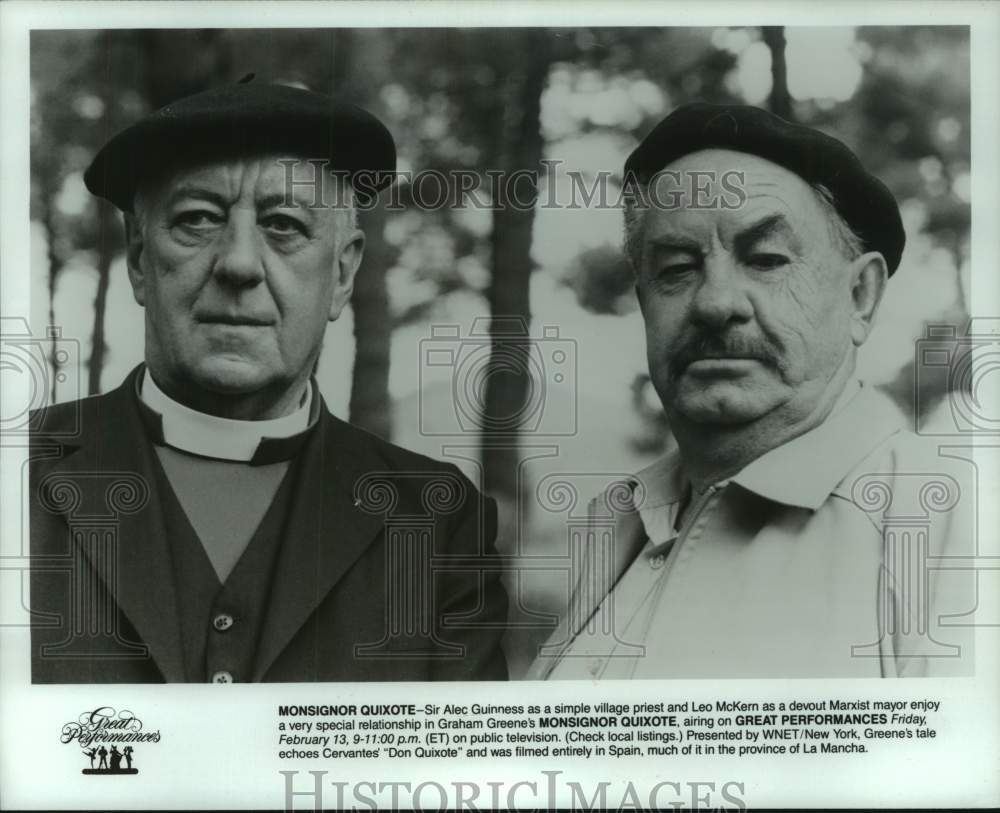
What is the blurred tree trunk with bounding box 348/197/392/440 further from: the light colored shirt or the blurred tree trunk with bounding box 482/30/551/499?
the light colored shirt

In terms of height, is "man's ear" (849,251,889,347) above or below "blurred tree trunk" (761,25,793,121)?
below

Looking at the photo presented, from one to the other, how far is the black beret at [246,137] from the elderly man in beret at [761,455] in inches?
44.0

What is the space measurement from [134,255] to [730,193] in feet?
8.14

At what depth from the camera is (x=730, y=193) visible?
14.5 ft

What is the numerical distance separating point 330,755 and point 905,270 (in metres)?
3.13

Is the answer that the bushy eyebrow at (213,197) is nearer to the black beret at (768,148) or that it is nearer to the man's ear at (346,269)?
the man's ear at (346,269)

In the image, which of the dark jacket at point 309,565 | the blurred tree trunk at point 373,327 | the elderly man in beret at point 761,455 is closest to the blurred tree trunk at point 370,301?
the blurred tree trunk at point 373,327

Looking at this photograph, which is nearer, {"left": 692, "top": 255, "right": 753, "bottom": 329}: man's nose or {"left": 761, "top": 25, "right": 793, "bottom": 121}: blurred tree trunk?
{"left": 692, "top": 255, "right": 753, "bottom": 329}: man's nose

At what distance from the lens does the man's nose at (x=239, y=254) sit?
435cm

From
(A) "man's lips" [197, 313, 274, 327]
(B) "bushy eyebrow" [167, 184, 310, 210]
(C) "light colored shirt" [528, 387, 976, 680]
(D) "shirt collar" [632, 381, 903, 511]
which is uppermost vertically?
(B) "bushy eyebrow" [167, 184, 310, 210]

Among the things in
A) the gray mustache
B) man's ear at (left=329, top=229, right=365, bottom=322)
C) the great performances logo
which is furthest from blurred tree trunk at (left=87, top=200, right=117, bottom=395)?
the gray mustache

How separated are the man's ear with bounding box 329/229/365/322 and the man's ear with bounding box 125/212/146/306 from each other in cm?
79

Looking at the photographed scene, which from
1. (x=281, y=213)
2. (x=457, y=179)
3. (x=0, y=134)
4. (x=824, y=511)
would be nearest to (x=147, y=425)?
(x=281, y=213)

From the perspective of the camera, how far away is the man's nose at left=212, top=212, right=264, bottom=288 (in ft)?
14.3
